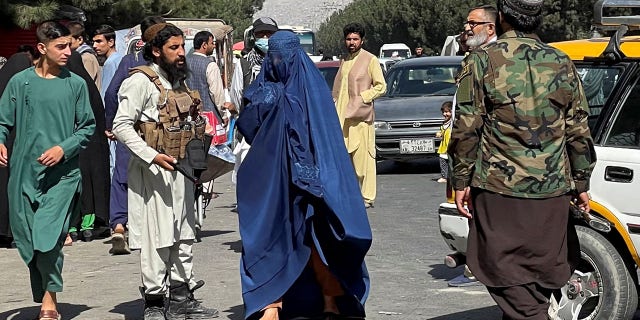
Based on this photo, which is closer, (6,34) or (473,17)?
(473,17)

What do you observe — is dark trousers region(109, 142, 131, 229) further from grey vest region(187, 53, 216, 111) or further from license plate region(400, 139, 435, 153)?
license plate region(400, 139, 435, 153)

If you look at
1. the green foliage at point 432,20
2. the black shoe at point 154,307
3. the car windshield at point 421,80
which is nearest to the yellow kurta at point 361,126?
the black shoe at point 154,307

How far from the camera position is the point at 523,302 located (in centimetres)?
577

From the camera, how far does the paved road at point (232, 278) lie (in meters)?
8.34

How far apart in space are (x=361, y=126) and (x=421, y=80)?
25.2 feet

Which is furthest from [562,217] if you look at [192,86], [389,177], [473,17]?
[389,177]

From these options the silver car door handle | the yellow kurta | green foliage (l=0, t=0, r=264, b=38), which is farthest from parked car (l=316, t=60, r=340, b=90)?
the silver car door handle

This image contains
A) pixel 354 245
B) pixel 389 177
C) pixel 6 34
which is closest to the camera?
pixel 354 245

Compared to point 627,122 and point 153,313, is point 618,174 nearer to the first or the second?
point 627,122

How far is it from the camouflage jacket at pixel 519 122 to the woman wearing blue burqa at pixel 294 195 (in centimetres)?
127

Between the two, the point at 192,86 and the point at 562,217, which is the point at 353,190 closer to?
the point at 562,217

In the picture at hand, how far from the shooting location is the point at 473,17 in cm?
832

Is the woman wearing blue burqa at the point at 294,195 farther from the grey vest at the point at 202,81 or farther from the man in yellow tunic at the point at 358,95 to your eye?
the man in yellow tunic at the point at 358,95

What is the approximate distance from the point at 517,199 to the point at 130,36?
45.3 feet
